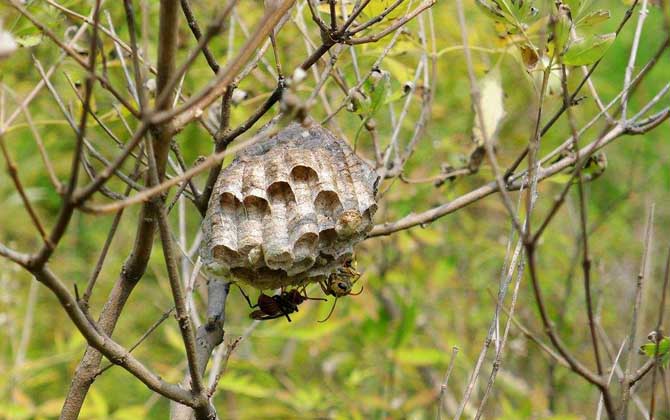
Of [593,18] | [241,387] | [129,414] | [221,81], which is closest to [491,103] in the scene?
[593,18]

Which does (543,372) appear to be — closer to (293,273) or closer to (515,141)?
(515,141)

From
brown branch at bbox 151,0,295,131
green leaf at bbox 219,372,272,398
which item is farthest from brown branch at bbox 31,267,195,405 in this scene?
green leaf at bbox 219,372,272,398

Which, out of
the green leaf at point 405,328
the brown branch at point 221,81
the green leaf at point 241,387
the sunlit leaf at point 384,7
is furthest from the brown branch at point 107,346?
the green leaf at point 405,328

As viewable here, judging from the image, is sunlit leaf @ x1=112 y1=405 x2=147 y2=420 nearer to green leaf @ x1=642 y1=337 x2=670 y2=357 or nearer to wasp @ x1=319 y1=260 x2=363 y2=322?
wasp @ x1=319 y1=260 x2=363 y2=322

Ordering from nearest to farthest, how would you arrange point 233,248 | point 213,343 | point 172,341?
1. point 233,248
2. point 213,343
3. point 172,341

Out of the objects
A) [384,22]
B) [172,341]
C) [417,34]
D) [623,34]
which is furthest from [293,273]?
[623,34]

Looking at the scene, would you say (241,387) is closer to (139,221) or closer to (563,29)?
(139,221)
